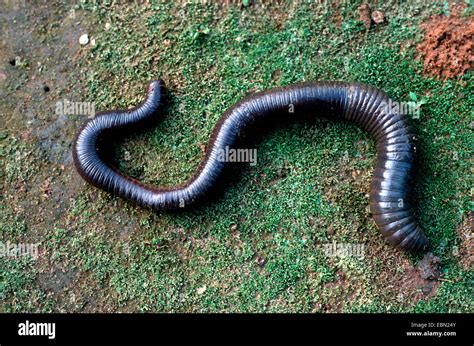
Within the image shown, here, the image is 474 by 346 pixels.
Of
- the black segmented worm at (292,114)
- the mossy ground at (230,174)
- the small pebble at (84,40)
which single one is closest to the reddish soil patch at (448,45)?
the mossy ground at (230,174)

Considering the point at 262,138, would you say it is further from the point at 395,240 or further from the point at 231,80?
the point at 395,240

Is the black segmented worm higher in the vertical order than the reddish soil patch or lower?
lower

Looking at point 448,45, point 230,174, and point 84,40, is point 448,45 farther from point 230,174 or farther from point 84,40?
point 84,40

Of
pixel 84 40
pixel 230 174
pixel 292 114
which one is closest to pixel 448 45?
pixel 292 114

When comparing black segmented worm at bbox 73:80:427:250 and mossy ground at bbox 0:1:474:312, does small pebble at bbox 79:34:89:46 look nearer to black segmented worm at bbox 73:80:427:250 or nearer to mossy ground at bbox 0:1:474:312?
mossy ground at bbox 0:1:474:312

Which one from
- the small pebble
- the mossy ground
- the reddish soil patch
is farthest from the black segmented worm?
the small pebble

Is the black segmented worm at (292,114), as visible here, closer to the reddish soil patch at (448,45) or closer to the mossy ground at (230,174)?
the mossy ground at (230,174)
